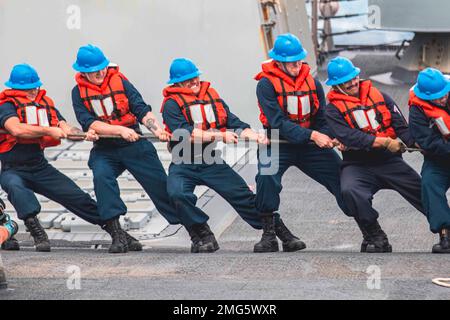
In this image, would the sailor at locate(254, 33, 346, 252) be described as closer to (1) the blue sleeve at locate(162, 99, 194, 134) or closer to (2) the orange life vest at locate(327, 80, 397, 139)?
(2) the orange life vest at locate(327, 80, 397, 139)

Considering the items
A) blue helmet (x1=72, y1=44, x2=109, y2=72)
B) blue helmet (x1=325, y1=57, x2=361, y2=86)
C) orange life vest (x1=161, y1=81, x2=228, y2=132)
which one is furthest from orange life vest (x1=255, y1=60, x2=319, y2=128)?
blue helmet (x1=72, y1=44, x2=109, y2=72)

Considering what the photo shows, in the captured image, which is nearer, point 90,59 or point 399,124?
point 399,124

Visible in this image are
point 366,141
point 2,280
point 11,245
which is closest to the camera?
point 2,280

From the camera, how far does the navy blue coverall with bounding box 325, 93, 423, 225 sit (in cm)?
1150

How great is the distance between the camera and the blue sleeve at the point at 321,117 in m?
11.8

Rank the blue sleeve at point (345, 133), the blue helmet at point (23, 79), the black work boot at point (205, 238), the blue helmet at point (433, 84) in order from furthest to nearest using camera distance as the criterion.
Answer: the blue helmet at point (23, 79) → the black work boot at point (205, 238) → the blue sleeve at point (345, 133) → the blue helmet at point (433, 84)

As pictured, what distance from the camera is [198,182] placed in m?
11.9

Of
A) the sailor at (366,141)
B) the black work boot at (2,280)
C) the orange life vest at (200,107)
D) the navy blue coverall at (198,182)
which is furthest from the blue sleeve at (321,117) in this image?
the black work boot at (2,280)

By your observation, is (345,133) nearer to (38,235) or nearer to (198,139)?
(198,139)

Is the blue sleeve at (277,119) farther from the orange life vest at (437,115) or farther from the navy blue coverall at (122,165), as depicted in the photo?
the navy blue coverall at (122,165)

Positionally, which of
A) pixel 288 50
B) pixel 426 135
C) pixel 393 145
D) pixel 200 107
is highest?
pixel 288 50

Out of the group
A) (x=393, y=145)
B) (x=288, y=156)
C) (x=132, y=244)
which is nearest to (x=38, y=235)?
(x=132, y=244)

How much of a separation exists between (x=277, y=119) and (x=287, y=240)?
1139 millimetres

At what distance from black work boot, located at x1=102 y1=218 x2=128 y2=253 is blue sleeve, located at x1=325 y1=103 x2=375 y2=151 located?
212 cm
